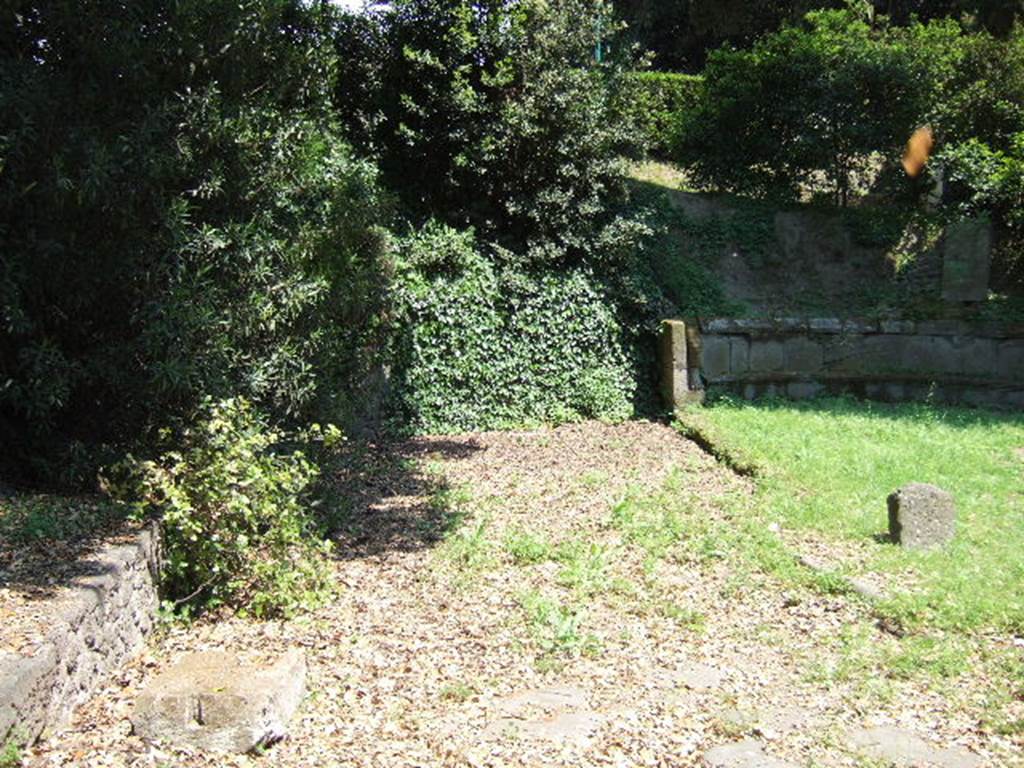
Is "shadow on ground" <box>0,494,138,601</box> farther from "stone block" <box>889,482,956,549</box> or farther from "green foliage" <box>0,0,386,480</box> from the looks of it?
"stone block" <box>889,482,956,549</box>

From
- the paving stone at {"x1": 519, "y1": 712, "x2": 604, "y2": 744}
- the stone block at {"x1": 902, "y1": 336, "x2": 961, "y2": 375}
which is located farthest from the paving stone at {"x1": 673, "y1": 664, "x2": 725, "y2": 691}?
the stone block at {"x1": 902, "y1": 336, "x2": 961, "y2": 375}

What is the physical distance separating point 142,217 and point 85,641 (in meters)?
2.63

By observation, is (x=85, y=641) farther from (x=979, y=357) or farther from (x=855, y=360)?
(x=979, y=357)

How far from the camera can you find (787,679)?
4613mm

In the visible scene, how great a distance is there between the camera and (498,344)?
35.5ft

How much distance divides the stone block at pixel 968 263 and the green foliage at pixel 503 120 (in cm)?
441

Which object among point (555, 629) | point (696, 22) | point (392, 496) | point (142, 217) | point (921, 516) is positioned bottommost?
point (555, 629)

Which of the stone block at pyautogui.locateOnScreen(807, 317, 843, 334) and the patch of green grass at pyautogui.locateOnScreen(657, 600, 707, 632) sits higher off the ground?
the stone block at pyautogui.locateOnScreen(807, 317, 843, 334)

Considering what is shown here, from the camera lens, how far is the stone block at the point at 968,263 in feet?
39.0

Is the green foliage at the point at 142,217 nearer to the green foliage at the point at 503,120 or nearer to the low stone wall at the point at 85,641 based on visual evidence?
the low stone wall at the point at 85,641

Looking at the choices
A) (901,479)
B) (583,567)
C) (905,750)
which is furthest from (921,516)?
(905,750)

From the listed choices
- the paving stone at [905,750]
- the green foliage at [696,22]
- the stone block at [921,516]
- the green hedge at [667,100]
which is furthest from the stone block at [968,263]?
the paving stone at [905,750]

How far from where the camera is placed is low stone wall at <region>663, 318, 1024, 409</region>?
11.3 meters

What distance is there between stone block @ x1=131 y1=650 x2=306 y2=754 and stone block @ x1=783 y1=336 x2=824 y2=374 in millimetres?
9065
